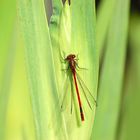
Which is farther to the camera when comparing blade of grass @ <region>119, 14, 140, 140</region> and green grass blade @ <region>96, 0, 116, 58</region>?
green grass blade @ <region>96, 0, 116, 58</region>

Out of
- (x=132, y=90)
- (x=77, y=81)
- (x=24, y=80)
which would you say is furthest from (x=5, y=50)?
(x=132, y=90)

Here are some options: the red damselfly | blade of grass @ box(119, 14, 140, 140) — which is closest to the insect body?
the red damselfly

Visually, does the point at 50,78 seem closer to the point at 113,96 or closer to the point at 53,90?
the point at 53,90

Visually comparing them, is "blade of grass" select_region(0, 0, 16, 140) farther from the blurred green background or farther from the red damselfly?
the red damselfly

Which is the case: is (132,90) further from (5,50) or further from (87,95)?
(5,50)

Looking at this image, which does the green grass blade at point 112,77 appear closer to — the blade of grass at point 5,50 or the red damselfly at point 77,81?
the red damselfly at point 77,81

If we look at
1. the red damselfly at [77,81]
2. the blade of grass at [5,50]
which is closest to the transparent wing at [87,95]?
the red damselfly at [77,81]
